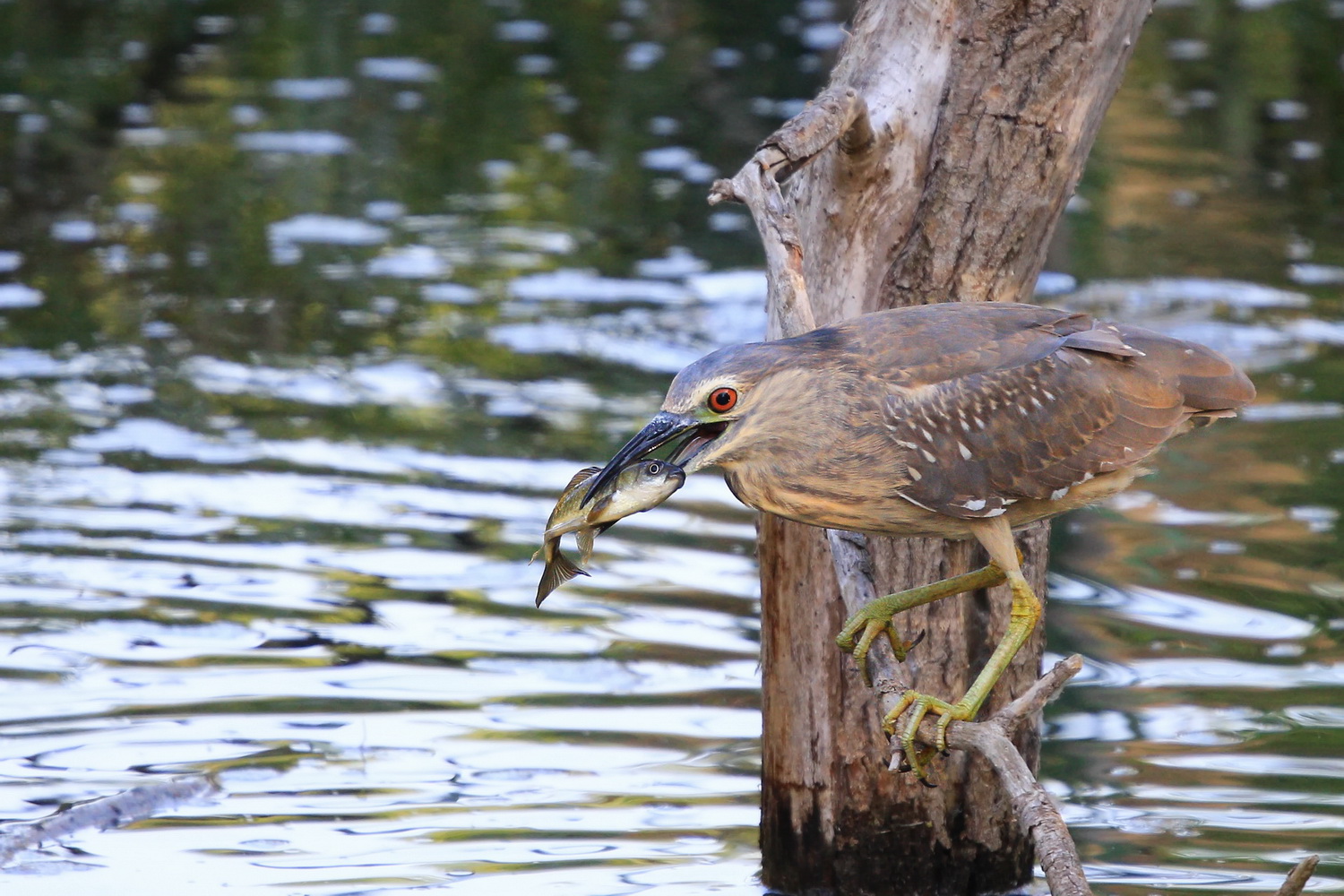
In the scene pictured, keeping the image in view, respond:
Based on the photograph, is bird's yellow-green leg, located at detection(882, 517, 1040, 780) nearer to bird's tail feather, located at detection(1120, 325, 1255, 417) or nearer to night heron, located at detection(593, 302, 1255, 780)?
night heron, located at detection(593, 302, 1255, 780)

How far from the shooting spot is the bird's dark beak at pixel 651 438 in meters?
3.08

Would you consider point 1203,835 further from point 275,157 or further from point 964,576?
point 275,157

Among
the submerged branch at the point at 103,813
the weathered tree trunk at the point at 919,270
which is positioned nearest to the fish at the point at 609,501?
the weathered tree trunk at the point at 919,270

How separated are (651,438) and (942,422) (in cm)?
61

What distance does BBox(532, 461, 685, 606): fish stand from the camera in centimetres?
310

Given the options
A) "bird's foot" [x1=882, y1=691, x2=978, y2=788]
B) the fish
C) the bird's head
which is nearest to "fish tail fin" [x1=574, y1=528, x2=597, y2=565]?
the fish

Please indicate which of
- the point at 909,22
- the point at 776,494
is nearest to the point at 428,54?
the point at 909,22

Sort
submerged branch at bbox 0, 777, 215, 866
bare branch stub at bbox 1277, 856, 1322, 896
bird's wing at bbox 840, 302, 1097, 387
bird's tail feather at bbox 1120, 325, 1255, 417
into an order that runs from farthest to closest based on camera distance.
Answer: submerged branch at bbox 0, 777, 215, 866 → bird's tail feather at bbox 1120, 325, 1255, 417 → bird's wing at bbox 840, 302, 1097, 387 → bare branch stub at bbox 1277, 856, 1322, 896

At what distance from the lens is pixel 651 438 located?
Result: 308cm

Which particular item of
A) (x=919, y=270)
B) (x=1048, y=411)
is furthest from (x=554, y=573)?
(x=919, y=270)

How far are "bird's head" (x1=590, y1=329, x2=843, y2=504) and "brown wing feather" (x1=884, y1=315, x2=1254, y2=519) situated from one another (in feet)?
0.71

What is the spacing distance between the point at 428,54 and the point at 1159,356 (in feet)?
39.0

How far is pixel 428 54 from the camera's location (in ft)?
48.1

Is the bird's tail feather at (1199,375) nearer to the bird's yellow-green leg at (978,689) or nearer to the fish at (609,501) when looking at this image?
the bird's yellow-green leg at (978,689)
